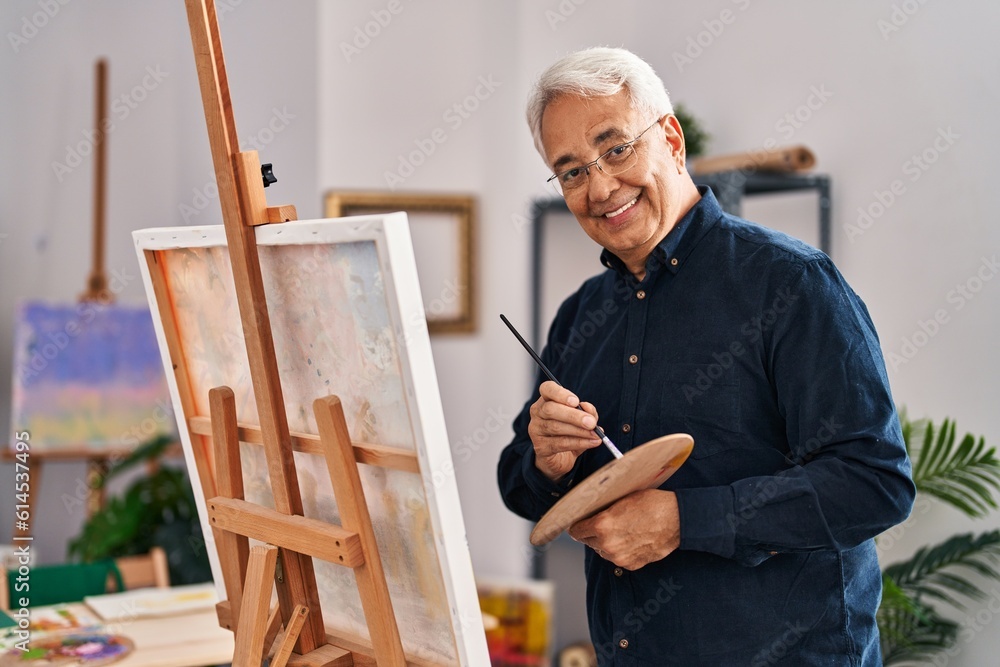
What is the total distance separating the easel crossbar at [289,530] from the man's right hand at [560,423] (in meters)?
0.31

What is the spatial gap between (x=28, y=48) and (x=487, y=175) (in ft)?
7.13

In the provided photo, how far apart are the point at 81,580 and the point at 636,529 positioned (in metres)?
1.94

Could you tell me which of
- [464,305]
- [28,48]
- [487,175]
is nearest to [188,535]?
[464,305]

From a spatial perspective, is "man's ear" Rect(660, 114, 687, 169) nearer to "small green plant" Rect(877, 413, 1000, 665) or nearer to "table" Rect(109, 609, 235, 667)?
"small green plant" Rect(877, 413, 1000, 665)

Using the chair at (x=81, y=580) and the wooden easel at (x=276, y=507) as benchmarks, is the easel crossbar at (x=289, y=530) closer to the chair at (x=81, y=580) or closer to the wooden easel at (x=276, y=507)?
the wooden easel at (x=276, y=507)

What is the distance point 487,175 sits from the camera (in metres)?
3.93

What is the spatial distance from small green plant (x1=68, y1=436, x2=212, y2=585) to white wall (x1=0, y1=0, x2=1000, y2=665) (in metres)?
0.94

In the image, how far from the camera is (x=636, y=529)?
1251mm

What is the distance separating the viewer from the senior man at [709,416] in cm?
124

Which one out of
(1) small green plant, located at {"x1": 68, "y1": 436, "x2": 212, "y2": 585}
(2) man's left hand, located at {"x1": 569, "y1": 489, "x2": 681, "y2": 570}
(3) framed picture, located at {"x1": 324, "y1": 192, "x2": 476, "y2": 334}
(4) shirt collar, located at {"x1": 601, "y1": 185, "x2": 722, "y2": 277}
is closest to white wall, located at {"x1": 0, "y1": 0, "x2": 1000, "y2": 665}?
(3) framed picture, located at {"x1": 324, "y1": 192, "x2": 476, "y2": 334}

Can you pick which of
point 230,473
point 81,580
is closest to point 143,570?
point 81,580

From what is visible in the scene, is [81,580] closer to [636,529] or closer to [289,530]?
[289,530]

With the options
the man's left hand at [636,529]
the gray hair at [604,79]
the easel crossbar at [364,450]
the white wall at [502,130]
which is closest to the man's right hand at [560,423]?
the man's left hand at [636,529]

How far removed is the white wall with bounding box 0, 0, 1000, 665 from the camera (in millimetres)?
2410
